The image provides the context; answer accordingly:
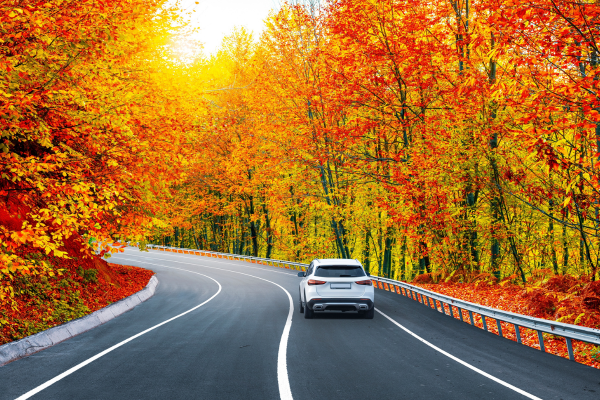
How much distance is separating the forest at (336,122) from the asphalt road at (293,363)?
2222 mm

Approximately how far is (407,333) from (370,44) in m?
13.1

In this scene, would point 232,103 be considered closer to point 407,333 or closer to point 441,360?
point 407,333

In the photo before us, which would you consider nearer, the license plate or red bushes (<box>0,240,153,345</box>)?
red bushes (<box>0,240,153,345</box>)

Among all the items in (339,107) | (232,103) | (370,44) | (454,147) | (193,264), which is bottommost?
(193,264)

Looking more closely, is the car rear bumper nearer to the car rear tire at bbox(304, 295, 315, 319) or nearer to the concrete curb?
the car rear tire at bbox(304, 295, 315, 319)

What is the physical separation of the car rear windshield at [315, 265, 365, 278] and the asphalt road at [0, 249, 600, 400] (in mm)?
1340

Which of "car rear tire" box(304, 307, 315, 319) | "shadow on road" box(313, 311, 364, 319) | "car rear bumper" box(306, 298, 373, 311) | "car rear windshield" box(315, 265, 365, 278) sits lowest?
"shadow on road" box(313, 311, 364, 319)

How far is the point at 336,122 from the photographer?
28922mm

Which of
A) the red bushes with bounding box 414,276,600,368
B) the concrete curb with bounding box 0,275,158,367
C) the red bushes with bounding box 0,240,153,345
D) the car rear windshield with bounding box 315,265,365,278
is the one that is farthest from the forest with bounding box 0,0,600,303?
the car rear windshield with bounding box 315,265,365,278

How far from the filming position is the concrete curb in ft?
28.0

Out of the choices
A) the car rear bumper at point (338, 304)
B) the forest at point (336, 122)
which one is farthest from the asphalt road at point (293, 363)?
the forest at point (336, 122)

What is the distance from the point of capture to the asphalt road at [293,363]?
6.39 metres

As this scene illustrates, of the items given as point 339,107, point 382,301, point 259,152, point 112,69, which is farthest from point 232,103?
point 112,69

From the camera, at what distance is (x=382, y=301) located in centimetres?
1823
